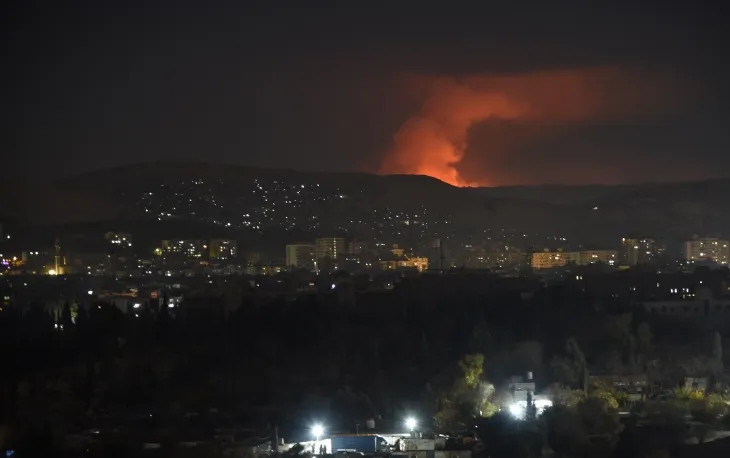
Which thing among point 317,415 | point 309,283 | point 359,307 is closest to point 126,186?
point 309,283

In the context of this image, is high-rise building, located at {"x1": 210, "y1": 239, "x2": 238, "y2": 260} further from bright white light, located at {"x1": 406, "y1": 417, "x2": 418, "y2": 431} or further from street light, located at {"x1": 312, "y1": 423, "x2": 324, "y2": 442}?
street light, located at {"x1": 312, "y1": 423, "x2": 324, "y2": 442}

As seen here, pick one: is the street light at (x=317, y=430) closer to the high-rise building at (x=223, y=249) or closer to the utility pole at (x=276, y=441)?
the utility pole at (x=276, y=441)

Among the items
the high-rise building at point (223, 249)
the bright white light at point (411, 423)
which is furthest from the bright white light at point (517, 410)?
the high-rise building at point (223, 249)

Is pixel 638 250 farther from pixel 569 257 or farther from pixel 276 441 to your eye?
pixel 276 441

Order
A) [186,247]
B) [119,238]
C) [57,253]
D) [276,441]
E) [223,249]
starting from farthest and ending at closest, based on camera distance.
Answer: [223,249], [186,247], [119,238], [57,253], [276,441]

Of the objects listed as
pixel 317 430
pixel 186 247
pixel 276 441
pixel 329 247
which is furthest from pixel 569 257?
pixel 276 441

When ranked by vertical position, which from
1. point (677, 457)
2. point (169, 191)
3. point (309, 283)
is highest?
point (169, 191)

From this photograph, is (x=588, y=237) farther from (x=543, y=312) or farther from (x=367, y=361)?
(x=367, y=361)
